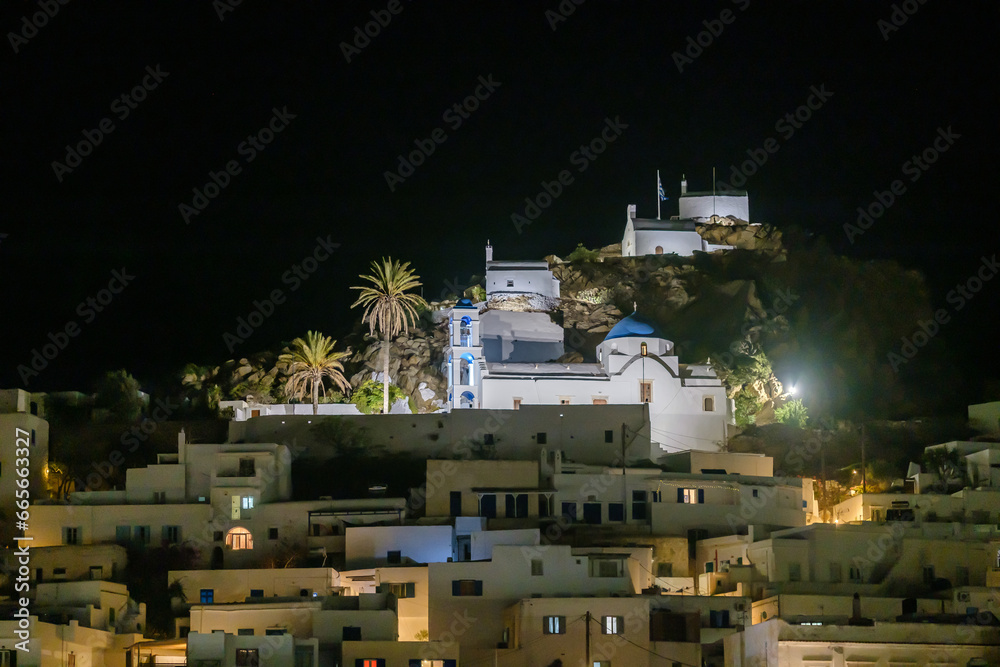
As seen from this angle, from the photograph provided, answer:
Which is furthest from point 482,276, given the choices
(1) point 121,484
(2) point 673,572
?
(2) point 673,572

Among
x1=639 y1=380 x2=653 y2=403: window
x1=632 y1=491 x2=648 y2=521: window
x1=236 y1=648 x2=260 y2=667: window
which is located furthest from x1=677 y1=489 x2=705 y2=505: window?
x1=236 y1=648 x2=260 y2=667: window

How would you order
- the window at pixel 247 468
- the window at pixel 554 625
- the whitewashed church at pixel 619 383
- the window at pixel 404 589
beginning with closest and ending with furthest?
the window at pixel 554 625 → the window at pixel 404 589 → the window at pixel 247 468 → the whitewashed church at pixel 619 383

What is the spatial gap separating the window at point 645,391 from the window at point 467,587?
2509 cm

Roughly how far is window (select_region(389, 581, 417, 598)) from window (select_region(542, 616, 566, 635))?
228 inches

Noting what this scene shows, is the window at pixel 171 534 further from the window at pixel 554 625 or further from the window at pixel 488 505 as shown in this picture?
the window at pixel 554 625

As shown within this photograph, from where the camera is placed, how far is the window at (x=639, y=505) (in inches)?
2297

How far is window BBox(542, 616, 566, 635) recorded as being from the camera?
150ft

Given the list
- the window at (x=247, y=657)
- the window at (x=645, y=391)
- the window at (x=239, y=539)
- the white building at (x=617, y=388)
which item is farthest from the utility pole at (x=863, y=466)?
the window at (x=247, y=657)

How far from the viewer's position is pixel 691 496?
5891cm

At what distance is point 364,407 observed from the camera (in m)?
74.0

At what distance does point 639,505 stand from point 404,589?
12.7m

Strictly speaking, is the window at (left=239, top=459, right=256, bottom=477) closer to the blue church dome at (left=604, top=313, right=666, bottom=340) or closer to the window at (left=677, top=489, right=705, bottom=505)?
the window at (left=677, top=489, right=705, bottom=505)

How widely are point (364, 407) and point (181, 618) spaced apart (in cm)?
2512

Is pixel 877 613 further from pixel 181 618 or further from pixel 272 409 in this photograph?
pixel 272 409
